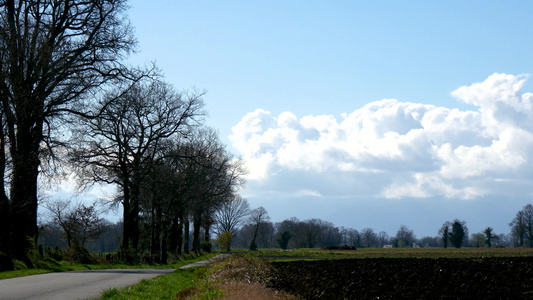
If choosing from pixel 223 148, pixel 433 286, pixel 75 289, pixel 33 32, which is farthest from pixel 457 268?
pixel 223 148

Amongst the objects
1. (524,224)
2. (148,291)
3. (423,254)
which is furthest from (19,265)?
(524,224)

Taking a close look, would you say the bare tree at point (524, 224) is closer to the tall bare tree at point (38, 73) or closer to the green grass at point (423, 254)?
the green grass at point (423, 254)

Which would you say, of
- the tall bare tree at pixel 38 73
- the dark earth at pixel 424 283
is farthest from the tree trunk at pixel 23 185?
the dark earth at pixel 424 283

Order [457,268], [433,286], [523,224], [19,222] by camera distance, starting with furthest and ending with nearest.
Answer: [523,224]
[19,222]
[457,268]
[433,286]

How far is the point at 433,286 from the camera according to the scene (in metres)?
17.8

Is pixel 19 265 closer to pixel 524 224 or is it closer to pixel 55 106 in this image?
pixel 55 106

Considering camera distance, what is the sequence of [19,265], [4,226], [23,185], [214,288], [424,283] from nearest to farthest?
1. [214,288]
2. [424,283]
3. [4,226]
4. [19,265]
5. [23,185]

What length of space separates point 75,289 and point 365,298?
324 inches

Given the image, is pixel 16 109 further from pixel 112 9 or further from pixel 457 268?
pixel 457 268

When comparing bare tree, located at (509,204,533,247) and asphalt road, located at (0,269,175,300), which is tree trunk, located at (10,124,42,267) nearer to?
asphalt road, located at (0,269,175,300)

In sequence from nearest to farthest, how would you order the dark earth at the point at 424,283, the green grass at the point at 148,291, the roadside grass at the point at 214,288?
the roadside grass at the point at 214,288 → the green grass at the point at 148,291 → the dark earth at the point at 424,283

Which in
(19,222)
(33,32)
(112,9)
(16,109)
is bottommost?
(19,222)

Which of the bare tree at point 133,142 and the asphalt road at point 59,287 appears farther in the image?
the bare tree at point 133,142

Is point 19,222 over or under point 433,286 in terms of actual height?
over
